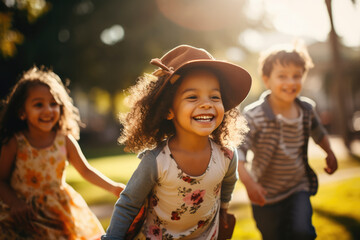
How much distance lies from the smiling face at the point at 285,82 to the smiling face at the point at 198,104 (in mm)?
1410

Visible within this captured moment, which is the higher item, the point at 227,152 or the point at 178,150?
the point at 178,150

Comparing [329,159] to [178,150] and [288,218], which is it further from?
[178,150]

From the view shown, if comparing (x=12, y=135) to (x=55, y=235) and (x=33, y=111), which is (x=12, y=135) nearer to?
(x=33, y=111)

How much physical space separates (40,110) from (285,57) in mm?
2507

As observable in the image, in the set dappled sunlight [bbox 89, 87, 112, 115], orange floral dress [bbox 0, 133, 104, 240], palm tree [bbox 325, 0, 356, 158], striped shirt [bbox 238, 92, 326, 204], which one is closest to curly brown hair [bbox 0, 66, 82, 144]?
orange floral dress [bbox 0, 133, 104, 240]

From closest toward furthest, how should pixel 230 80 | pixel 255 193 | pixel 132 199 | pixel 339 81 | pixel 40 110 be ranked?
pixel 132 199 < pixel 230 80 < pixel 255 193 < pixel 40 110 < pixel 339 81

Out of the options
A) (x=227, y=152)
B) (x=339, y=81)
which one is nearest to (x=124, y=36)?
(x=339, y=81)

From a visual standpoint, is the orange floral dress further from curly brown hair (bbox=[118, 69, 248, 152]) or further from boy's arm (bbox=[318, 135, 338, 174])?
boy's arm (bbox=[318, 135, 338, 174])

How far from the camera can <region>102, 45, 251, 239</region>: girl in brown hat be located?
2.18 m

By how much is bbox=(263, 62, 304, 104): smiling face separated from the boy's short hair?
4 cm

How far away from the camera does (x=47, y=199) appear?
114 inches

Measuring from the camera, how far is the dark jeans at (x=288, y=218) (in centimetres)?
308

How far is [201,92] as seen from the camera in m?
2.30

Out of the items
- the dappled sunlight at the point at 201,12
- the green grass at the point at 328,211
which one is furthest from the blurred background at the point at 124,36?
the green grass at the point at 328,211
